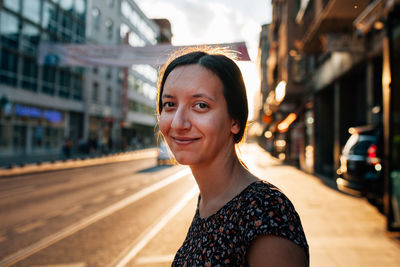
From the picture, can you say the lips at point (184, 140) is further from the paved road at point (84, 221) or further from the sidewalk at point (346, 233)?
the paved road at point (84, 221)

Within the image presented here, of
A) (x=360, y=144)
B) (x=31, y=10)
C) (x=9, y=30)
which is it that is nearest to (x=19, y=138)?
(x=9, y=30)

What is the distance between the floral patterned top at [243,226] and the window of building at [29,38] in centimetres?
2920

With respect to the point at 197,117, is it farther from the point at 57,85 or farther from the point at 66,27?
the point at 66,27

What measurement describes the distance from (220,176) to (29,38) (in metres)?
30.1

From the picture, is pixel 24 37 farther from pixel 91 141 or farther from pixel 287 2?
pixel 287 2

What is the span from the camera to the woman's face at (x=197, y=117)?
4.11 ft

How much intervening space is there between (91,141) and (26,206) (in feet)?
85.3

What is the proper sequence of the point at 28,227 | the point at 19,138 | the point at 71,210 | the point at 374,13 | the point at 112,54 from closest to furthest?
1. the point at 112,54
2. the point at 374,13
3. the point at 28,227
4. the point at 71,210
5. the point at 19,138

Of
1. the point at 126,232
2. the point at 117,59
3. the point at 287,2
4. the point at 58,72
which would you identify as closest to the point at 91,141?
the point at 58,72

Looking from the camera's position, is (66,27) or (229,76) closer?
(229,76)

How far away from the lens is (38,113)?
28.4 metres

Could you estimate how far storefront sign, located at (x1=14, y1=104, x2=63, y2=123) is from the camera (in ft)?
85.0

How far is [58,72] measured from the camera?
30.8 metres

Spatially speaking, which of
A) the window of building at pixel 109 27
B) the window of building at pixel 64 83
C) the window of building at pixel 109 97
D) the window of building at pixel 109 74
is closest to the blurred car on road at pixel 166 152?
the window of building at pixel 64 83
